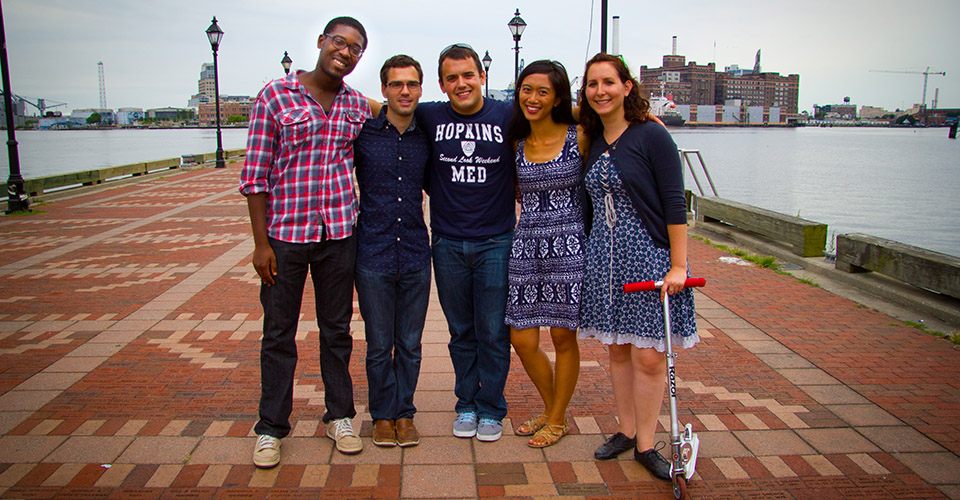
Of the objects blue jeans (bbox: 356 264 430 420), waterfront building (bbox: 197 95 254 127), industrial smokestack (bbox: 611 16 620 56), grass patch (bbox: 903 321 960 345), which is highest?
waterfront building (bbox: 197 95 254 127)

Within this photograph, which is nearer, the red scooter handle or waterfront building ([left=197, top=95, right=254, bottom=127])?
the red scooter handle

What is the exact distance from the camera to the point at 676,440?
9.76 feet

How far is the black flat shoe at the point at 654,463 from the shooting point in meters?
3.17

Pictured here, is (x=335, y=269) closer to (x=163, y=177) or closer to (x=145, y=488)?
(x=145, y=488)

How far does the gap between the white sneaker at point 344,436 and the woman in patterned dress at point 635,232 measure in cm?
132

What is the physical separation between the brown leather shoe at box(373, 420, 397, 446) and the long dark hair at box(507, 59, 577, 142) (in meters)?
1.63

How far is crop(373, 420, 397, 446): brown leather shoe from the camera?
138 inches

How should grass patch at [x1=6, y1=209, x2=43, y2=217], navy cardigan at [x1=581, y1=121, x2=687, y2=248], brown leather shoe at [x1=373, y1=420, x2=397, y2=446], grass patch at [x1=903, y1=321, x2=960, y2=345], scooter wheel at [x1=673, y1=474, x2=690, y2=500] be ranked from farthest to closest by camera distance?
grass patch at [x1=6, y1=209, x2=43, y2=217], grass patch at [x1=903, y1=321, x2=960, y2=345], brown leather shoe at [x1=373, y1=420, x2=397, y2=446], navy cardigan at [x1=581, y1=121, x2=687, y2=248], scooter wheel at [x1=673, y1=474, x2=690, y2=500]

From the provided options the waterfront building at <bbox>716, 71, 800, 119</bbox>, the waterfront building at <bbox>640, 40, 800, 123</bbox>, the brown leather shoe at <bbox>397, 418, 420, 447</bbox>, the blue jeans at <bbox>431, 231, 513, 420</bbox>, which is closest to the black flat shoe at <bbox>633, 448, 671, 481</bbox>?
the blue jeans at <bbox>431, 231, 513, 420</bbox>

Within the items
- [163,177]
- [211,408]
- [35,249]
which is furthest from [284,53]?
[211,408]

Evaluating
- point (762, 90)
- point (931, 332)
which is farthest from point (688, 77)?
point (931, 332)

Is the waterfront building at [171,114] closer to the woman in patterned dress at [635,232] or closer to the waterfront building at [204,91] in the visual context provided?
the waterfront building at [204,91]

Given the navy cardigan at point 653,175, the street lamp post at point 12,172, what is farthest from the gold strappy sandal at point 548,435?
the street lamp post at point 12,172

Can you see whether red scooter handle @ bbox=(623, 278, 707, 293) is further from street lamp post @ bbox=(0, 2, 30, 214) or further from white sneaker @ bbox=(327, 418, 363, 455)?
street lamp post @ bbox=(0, 2, 30, 214)
